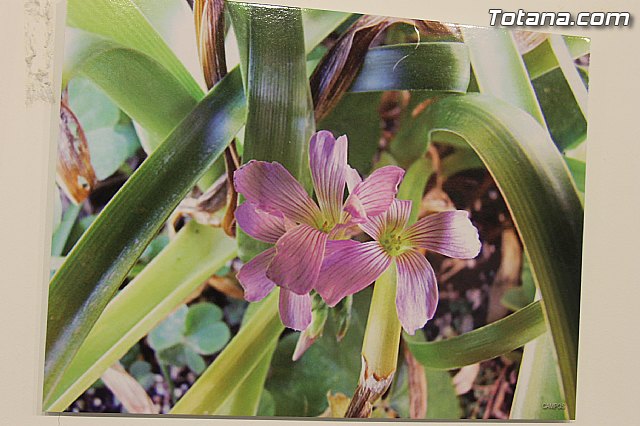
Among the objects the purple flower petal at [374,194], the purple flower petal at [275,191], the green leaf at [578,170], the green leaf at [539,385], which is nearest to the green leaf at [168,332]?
the purple flower petal at [275,191]

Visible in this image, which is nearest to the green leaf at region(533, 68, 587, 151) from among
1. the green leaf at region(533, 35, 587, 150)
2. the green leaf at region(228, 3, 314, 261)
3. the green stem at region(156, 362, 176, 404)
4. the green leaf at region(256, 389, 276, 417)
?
the green leaf at region(533, 35, 587, 150)

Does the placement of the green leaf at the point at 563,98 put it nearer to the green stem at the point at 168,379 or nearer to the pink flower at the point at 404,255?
the pink flower at the point at 404,255

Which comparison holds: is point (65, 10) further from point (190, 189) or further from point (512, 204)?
point (512, 204)

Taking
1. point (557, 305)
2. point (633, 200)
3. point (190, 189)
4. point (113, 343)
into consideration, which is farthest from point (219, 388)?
point (633, 200)

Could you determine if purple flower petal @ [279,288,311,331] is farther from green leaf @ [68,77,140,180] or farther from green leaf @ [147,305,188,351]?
green leaf @ [68,77,140,180]

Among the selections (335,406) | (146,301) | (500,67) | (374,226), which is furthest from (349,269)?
(500,67)

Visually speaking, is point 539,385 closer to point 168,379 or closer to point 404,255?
point 404,255
